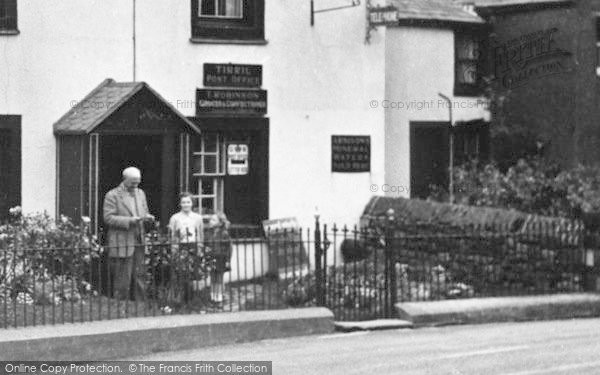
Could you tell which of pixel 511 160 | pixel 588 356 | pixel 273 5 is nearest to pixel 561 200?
pixel 511 160

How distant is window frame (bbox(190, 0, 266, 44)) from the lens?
70.0 ft

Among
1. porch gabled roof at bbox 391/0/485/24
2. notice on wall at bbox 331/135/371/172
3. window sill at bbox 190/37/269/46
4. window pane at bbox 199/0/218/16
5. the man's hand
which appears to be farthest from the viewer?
porch gabled roof at bbox 391/0/485/24

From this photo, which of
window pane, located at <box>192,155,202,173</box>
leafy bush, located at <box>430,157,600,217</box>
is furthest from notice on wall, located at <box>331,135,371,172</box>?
window pane, located at <box>192,155,202,173</box>

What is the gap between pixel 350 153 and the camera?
75.4ft

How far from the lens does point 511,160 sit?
26297 mm

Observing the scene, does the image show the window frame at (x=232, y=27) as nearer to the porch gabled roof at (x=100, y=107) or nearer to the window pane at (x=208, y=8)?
the window pane at (x=208, y=8)

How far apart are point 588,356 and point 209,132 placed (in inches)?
374

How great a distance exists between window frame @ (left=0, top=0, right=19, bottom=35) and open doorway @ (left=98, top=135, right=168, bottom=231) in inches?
81.2

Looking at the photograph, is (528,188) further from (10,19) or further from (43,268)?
(43,268)

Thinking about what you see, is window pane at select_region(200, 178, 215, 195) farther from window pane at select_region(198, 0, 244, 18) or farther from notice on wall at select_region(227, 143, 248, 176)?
window pane at select_region(198, 0, 244, 18)

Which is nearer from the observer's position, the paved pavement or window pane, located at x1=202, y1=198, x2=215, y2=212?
the paved pavement

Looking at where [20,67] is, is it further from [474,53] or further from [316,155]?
[474,53]

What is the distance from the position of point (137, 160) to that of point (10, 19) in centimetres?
282

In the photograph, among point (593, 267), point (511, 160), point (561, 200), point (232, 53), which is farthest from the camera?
point (511, 160)
